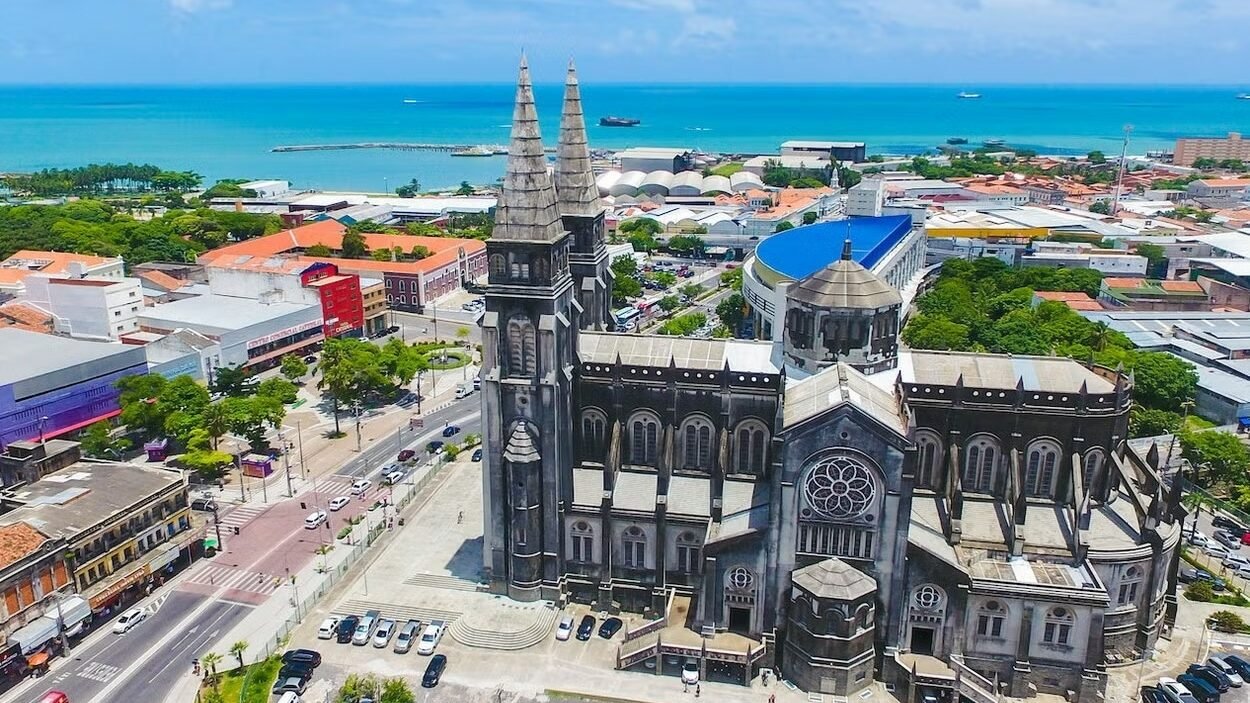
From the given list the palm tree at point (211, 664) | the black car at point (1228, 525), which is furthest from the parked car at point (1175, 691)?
the palm tree at point (211, 664)

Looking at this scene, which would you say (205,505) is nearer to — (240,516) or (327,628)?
(240,516)

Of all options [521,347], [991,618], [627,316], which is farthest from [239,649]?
[627,316]

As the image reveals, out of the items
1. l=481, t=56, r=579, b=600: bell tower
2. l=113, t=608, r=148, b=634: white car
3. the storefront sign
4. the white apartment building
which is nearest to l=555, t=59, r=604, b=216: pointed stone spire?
l=481, t=56, r=579, b=600: bell tower

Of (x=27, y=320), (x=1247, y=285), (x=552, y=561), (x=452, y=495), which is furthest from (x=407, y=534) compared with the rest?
(x=1247, y=285)

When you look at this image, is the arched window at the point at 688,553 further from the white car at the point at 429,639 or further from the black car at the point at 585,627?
the white car at the point at 429,639

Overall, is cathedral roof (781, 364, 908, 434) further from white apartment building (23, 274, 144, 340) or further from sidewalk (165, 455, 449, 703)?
white apartment building (23, 274, 144, 340)

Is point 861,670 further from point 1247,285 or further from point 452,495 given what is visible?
point 1247,285

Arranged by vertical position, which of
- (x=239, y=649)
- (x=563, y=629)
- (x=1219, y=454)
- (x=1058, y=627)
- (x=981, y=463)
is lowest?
(x=563, y=629)
